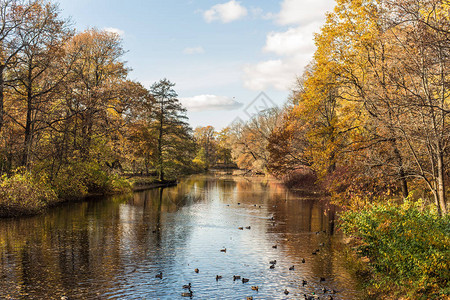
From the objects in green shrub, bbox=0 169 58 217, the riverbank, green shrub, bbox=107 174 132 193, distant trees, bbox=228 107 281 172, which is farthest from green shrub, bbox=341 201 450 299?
distant trees, bbox=228 107 281 172

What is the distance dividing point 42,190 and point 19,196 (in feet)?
9.65

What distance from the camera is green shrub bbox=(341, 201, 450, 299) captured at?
8.06 meters

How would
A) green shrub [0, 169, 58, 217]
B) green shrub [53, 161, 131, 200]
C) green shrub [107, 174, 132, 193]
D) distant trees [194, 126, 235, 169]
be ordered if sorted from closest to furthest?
green shrub [0, 169, 58, 217] < green shrub [53, 161, 131, 200] < green shrub [107, 174, 132, 193] < distant trees [194, 126, 235, 169]

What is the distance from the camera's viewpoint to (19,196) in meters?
20.6

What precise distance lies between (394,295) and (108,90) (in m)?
29.6

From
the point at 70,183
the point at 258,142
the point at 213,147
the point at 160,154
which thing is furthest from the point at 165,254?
the point at 213,147

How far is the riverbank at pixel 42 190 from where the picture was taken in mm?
20188

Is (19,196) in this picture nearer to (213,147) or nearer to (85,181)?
(85,181)

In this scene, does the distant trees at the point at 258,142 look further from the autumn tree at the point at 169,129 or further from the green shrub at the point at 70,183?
the green shrub at the point at 70,183

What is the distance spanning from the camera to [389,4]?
11.5 metres

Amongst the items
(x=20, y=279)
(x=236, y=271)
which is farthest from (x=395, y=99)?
(x=20, y=279)

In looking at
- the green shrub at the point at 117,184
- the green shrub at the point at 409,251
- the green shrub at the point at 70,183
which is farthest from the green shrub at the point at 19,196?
the green shrub at the point at 409,251

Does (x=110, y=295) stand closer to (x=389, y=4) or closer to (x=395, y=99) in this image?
(x=395, y=99)

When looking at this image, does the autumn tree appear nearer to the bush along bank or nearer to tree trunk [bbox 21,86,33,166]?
the bush along bank
